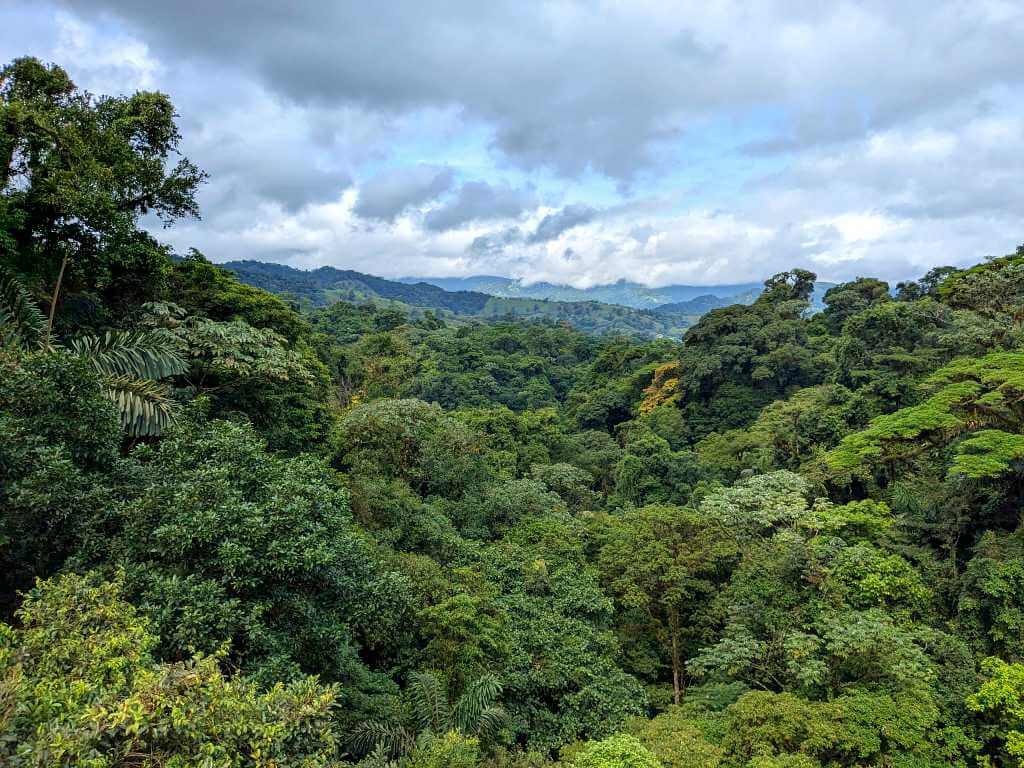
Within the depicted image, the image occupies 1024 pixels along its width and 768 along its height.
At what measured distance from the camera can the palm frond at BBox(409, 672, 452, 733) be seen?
7.95 m

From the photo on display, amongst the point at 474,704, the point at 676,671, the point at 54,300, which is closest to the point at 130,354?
the point at 54,300

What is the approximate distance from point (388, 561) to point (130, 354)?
620 cm

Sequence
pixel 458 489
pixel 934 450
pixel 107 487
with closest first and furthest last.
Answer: pixel 107 487 < pixel 934 450 < pixel 458 489

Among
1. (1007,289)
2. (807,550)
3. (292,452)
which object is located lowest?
(807,550)

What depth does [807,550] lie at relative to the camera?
11578mm

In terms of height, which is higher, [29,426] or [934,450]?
[29,426]

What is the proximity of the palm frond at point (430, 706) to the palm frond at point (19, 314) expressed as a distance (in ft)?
26.9

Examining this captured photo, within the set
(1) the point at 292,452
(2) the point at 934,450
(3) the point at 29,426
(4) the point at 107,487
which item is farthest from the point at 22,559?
(2) the point at 934,450

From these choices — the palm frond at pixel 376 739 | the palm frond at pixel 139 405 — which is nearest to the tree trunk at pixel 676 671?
the palm frond at pixel 376 739

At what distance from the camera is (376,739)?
7465 mm

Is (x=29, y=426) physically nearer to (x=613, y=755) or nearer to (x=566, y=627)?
(x=613, y=755)

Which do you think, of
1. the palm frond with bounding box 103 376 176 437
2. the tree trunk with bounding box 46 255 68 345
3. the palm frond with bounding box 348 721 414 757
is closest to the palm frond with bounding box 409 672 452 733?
the palm frond with bounding box 348 721 414 757

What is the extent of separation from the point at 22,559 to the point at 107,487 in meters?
1.11

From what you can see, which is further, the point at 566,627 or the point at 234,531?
the point at 566,627
